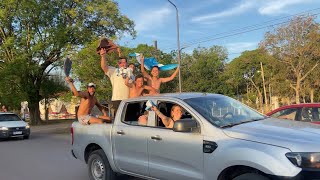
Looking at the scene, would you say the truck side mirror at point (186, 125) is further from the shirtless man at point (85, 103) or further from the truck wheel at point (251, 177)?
the shirtless man at point (85, 103)

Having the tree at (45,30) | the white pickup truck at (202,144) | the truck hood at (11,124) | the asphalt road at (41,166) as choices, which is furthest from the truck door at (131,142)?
the tree at (45,30)

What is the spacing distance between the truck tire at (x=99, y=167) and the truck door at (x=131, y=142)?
0.41m

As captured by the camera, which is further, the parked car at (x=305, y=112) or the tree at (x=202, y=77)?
the tree at (x=202, y=77)

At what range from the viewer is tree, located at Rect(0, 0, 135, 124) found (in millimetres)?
34094

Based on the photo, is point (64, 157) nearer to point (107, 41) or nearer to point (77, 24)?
point (107, 41)

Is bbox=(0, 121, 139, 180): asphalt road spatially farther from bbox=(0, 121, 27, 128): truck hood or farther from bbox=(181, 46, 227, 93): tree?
bbox=(181, 46, 227, 93): tree

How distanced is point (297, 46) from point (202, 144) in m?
37.2

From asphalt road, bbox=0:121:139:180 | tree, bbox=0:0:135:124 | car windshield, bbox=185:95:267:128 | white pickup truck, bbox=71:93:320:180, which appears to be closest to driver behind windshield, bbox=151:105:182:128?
white pickup truck, bbox=71:93:320:180

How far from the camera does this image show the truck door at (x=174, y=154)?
530cm

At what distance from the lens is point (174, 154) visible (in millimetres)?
5613

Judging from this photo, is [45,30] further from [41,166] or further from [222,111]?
[222,111]

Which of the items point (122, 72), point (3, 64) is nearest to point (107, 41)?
point (122, 72)

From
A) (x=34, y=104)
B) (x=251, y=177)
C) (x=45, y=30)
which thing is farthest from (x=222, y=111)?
(x=34, y=104)

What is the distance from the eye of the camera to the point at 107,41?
9320 millimetres
